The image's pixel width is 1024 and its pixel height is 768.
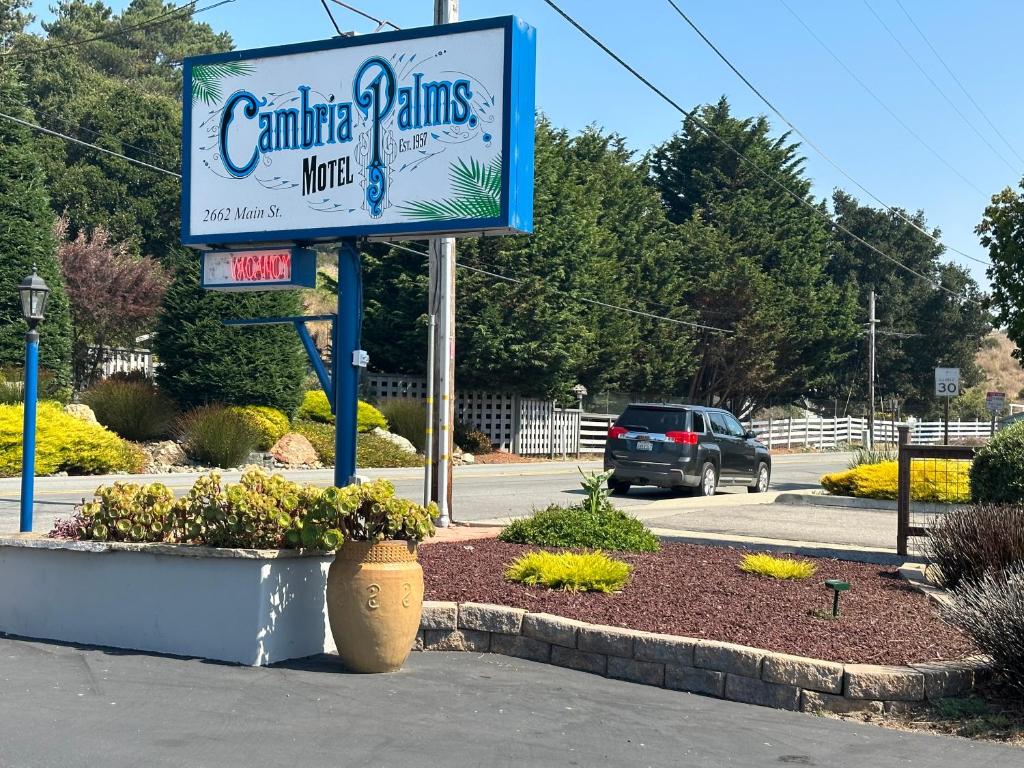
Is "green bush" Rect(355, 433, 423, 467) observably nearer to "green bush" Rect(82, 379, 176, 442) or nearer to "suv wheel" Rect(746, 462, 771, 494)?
"green bush" Rect(82, 379, 176, 442)

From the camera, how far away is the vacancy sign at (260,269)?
12.8 metres

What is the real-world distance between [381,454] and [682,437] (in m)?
11.0

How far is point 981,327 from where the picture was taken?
72375mm

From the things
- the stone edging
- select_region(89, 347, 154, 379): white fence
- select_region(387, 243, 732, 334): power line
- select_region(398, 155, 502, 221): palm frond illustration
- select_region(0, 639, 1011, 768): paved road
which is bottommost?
select_region(0, 639, 1011, 768): paved road

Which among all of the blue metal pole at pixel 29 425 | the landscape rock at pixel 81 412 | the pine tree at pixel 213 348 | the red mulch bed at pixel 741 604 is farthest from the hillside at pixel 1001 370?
the red mulch bed at pixel 741 604

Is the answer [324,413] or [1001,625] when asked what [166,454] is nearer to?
[324,413]

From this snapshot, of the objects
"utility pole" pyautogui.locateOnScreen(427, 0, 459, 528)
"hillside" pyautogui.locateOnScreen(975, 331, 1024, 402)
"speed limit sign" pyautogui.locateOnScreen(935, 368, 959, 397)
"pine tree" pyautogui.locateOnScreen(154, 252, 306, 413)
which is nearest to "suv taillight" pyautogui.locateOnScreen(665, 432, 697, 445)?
"utility pole" pyautogui.locateOnScreen(427, 0, 459, 528)

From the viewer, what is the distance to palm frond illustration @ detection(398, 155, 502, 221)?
11.9 meters

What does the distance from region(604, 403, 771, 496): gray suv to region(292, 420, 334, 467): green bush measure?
927 cm

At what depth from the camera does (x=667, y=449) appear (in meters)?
20.7

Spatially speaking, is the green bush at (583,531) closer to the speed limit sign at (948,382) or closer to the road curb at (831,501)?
the road curb at (831,501)

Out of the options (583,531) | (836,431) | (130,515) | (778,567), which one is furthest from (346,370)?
(836,431)

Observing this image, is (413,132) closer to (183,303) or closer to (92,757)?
(92,757)

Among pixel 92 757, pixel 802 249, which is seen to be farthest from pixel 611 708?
pixel 802 249
